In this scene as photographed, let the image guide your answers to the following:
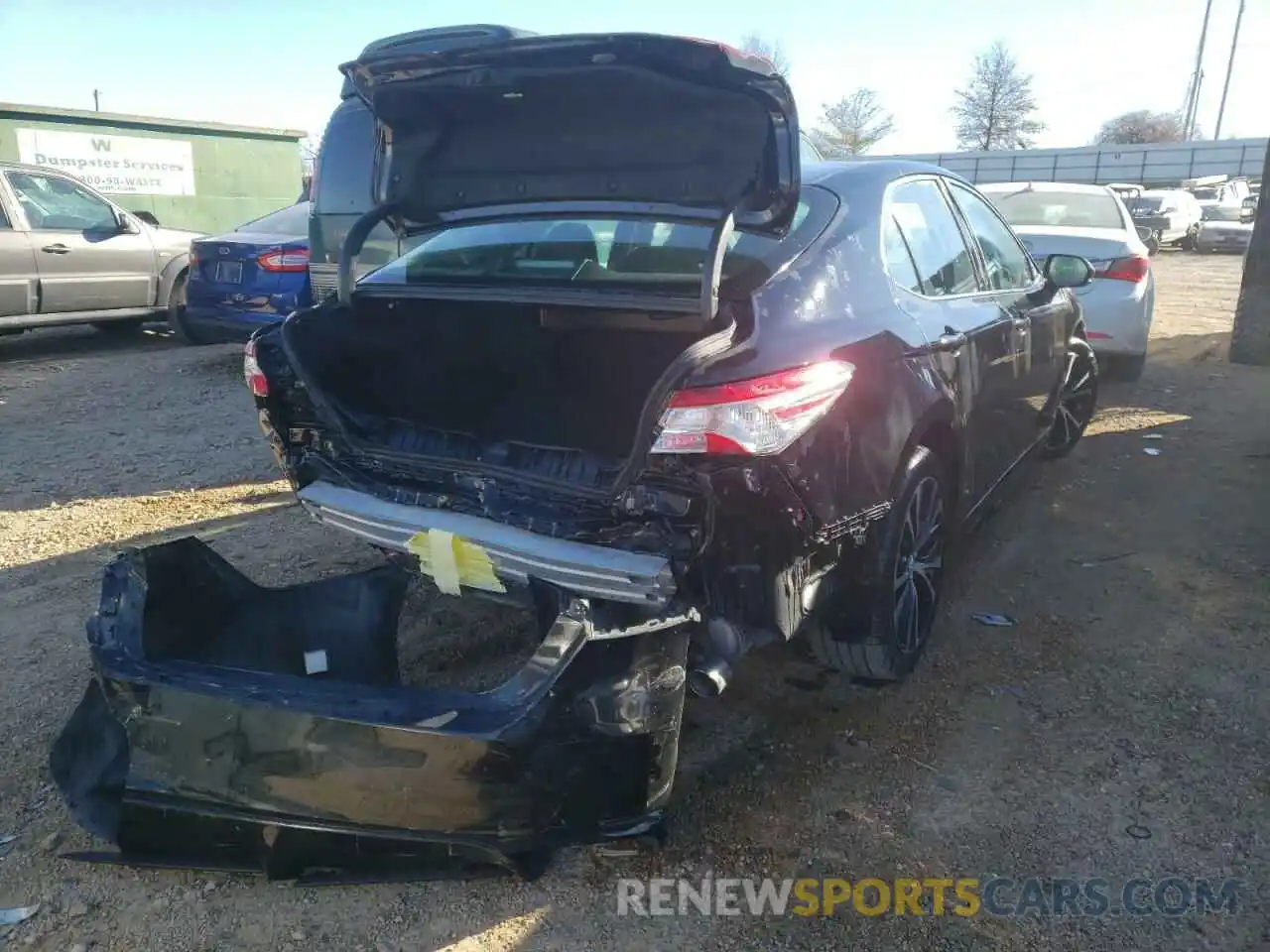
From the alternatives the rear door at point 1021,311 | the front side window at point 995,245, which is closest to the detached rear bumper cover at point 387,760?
the rear door at point 1021,311

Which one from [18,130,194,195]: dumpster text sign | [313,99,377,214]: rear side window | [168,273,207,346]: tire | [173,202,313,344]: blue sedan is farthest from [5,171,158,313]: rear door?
[18,130,194,195]: dumpster text sign

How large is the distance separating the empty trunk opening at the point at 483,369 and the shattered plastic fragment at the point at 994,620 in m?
1.73

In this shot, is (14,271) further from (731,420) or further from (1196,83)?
(1196,83)

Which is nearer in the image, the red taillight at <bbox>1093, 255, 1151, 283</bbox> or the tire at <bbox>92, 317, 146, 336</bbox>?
the red taillight at <bbox>1093, 255, 1151, 283</bbox>

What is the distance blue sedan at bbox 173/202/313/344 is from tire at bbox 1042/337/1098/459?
5675mm

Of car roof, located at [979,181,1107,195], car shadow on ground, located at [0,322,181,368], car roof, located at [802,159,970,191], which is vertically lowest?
car shadow on ground, located at [0,322,181,368]

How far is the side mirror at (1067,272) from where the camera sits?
4.71 m

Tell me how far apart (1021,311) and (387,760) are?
3200mm

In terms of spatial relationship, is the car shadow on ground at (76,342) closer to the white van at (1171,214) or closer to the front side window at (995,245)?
the front side window at (995,245)

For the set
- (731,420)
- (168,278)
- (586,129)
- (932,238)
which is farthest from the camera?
(168,278)

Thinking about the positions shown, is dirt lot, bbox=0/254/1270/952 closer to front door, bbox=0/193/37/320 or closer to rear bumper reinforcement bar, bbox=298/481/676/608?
rear bumper reinforcement bar, bbox=298/481/676/608

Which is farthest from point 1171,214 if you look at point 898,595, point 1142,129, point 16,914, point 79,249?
point 1142,129

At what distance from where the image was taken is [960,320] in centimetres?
336

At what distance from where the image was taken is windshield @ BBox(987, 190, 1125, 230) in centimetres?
811
